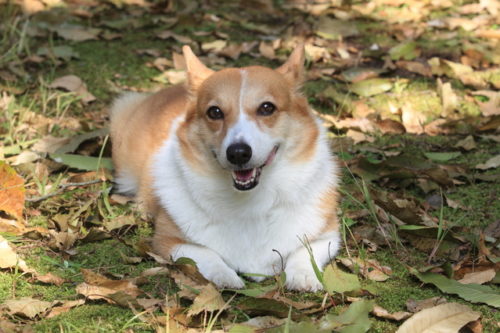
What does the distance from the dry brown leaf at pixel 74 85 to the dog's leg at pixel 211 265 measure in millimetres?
2068

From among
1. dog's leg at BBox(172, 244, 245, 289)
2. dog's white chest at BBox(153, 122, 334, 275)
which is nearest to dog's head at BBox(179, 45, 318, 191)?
dog's white chest at BBox(153, 122, 334, 275)

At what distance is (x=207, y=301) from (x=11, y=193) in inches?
52.4

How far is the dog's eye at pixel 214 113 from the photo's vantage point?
309 cm

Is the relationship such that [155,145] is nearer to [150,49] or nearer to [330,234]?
[330,234]

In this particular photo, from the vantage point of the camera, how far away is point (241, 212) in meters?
3.10

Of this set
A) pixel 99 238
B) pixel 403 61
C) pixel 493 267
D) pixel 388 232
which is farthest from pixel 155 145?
pixel 403 61

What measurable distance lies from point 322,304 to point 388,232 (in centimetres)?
78

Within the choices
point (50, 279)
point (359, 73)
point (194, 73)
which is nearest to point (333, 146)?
point (359, 73)

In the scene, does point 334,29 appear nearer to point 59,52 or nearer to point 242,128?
point 59,52

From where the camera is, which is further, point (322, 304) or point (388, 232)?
point (388, 232)

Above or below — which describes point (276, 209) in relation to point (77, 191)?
above

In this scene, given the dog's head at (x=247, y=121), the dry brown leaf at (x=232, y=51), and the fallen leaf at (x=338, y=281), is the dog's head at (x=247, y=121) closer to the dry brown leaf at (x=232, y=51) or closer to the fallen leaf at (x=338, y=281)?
the fallen leaf at (x=338, y=281)

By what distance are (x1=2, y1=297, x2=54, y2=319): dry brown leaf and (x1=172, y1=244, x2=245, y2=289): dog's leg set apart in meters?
0.66

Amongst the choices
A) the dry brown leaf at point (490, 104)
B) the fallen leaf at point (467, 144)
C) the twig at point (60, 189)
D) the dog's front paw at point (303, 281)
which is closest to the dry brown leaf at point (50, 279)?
the twig at point (60, 189)
